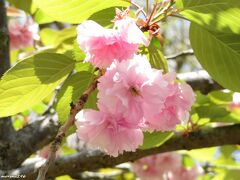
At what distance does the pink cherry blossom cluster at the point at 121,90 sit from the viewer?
2.96 feet

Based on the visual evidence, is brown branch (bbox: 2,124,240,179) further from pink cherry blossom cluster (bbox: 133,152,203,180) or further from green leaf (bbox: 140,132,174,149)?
pink cherry blossom cluster (bbox: 133,152,203,180)

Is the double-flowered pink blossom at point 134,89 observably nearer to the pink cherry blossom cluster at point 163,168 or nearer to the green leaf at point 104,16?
the green leaf at point 104,16

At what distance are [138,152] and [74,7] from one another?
0.64 metres

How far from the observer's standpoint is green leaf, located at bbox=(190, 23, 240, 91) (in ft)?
3.79

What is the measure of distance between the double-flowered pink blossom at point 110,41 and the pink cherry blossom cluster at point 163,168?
1.37 meters

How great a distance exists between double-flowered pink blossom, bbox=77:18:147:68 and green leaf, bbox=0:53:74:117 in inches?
7.9

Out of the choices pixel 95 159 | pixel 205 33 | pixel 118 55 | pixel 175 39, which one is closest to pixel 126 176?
pixel 95 159

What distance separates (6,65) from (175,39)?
3.77m

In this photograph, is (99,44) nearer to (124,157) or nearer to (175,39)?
(124,157)

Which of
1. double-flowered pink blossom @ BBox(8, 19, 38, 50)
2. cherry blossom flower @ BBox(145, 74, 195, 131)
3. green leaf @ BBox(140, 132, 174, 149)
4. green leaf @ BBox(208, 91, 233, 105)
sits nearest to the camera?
cherry blossom flower @ BBox(145, 74, 195, 131)

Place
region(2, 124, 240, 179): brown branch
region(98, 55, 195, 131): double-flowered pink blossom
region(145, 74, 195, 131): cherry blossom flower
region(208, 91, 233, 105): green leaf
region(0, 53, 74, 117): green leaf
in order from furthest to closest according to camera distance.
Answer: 1. region(208, 91, 233, 105): green leaf
2. region(2, 124, 240, 179): brown branch
3. region(0, 53, 74, 117): green leaf
4. region(145, 74, 195, 131): cherry blossom flower
5. region(98, 55, 195, 131): double-flowered pink blossom

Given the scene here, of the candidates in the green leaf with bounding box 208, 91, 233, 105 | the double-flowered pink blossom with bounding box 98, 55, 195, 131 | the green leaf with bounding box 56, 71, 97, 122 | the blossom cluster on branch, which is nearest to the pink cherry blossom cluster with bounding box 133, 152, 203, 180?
the green leaf with bounding box 208, 91, 233, 105

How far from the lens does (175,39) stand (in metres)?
5.31

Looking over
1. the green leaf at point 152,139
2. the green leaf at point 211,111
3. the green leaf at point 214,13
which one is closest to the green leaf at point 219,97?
the green leaf at point 211,111
